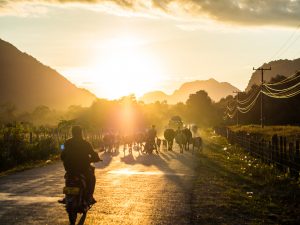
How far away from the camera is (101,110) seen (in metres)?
120

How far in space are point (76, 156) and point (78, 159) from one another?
87 mm

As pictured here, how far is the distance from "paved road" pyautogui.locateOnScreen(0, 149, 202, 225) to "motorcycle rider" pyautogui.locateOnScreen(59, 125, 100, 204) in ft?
2.74

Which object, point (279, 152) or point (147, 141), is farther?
point (147, 141)

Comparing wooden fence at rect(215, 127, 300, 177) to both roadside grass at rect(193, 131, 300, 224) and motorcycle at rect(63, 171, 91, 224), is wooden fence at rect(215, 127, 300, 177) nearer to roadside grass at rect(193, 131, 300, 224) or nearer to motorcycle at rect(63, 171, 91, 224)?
roadside grass at rect(193, 131, 300, 224)

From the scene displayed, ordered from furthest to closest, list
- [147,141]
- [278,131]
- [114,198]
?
1. [278,131]
2. [147,141]
3. [114,198]

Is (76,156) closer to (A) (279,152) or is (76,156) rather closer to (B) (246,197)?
(B) (246,197)

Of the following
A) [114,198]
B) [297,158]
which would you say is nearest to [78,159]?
[114,198]

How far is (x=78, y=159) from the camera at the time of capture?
36.1 feet

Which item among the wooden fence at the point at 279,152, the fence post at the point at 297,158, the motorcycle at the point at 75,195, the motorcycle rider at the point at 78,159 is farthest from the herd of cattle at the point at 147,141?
the motorcycle at the point at 75,195

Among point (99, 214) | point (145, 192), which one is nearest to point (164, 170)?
point (145, 192)

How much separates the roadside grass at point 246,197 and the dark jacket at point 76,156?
2816 mm

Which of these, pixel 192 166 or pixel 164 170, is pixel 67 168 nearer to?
pixel 164 170

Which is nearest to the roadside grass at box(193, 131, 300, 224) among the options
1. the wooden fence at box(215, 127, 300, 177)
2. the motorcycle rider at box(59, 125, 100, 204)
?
the wooden fence at box(215, 127, 300, 177)

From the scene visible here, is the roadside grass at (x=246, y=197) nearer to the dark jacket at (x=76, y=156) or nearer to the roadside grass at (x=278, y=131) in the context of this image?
the dark jacket at (x=76, y=156)
